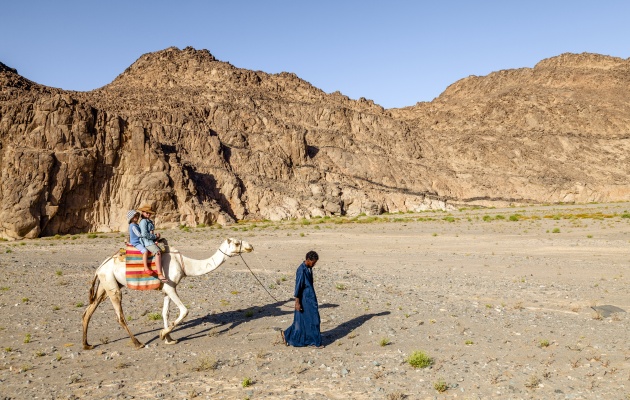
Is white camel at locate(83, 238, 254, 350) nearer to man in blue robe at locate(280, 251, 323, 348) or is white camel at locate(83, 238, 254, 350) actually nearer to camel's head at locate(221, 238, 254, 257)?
camel's head at locate(221, 238, 254, 257)

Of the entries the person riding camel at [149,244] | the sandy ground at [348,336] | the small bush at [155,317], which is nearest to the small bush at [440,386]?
the sandy ground at [348,336]

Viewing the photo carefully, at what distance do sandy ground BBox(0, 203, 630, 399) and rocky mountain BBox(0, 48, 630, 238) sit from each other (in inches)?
1373

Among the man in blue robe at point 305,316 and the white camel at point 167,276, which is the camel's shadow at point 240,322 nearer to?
the man in blue robe at point 305,316

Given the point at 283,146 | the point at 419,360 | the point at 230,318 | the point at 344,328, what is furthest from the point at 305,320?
the point at 283,146

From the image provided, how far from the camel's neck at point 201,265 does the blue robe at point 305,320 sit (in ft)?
6.22

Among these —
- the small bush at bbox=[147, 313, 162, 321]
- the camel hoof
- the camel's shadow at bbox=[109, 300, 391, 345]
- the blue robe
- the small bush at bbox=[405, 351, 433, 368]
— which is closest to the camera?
the small bush at bbox=[405, 351, 433, 368]

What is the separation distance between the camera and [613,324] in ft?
40.3

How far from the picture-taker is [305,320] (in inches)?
417

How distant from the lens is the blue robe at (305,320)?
10.6 metres

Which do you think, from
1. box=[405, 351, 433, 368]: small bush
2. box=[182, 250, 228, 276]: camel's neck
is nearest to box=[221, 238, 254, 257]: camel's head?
box=[182, 250, 228, 276]: camel's neck

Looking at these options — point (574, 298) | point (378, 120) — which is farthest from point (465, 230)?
point (378, 120)

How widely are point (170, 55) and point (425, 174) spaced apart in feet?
214

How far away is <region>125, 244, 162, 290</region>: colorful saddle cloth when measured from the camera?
35.1ft

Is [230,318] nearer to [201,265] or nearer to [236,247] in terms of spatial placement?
[201,265]
